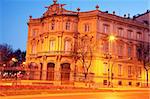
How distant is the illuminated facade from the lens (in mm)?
53281

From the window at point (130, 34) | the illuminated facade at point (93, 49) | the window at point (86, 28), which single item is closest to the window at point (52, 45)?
the illuminated facade at point (93, 49)

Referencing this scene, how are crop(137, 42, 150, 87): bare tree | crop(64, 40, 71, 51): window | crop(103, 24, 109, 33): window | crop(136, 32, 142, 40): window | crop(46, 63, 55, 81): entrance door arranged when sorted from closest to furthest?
crop(46, 63, 55, 81): entrance door, crop(64, 40, 71, 51): window, crop(103, 24, 109, 33): window, crop(137, 42, 150, 87): bare tree, crop(136, 32, 142, 40): window

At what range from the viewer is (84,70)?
173 feet

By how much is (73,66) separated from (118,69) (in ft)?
Result: 27.9

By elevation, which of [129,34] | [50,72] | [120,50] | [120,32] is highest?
[120,32]

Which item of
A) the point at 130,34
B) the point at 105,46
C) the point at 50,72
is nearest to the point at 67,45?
the point at 50,72

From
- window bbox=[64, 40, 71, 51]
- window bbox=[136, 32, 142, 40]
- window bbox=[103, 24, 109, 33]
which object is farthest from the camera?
window bbox=[136, 32, 142, 40]

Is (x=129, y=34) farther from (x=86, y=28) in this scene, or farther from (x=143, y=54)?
(x=86, y=28)

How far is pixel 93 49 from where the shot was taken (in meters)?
53.2

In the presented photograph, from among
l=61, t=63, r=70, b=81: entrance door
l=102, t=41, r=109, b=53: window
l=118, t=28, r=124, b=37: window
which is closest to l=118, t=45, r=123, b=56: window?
l=118, t=28, r=124, b=37: window

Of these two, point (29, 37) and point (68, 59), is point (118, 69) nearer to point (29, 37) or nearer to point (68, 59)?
point (68, 59)

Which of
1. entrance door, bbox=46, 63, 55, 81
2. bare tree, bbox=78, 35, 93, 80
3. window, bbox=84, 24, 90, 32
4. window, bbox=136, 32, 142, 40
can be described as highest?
window, bbox=84, 24, 90, 32

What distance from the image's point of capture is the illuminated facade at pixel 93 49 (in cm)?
5328

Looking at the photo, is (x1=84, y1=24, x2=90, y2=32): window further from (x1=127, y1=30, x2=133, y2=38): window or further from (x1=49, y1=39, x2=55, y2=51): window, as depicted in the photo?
(x1=127, y1=30, x2=133, y2=38): window
